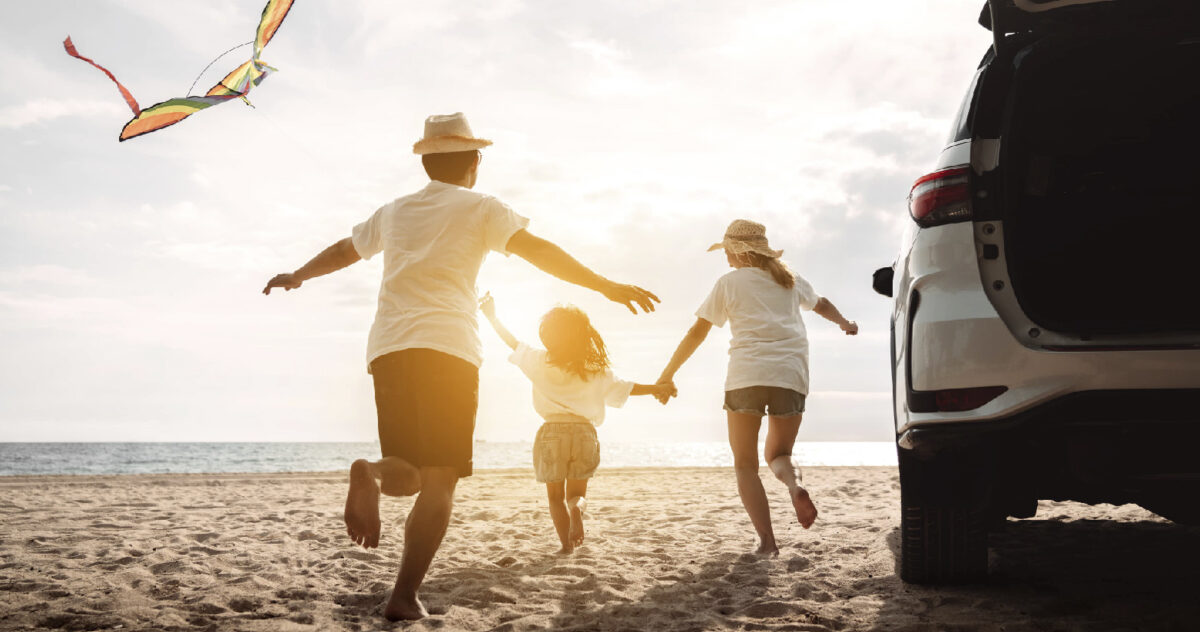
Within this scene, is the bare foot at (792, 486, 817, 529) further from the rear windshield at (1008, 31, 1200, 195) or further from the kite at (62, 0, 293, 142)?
the kite at (62, 0, 293, 142)

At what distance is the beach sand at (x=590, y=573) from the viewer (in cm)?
356

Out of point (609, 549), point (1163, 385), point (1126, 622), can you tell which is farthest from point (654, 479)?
point (1163, 385)

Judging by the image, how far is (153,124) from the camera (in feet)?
17.9

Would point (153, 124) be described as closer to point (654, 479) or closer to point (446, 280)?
point (446, 280)

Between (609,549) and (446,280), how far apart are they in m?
2.66

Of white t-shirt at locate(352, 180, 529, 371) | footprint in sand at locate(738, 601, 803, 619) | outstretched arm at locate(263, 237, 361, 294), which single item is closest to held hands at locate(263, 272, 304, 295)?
outstretched arm at locate(263, 237, 361, 294)

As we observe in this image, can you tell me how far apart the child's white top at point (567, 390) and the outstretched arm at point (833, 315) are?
1.40 metres

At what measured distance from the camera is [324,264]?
13.0ft

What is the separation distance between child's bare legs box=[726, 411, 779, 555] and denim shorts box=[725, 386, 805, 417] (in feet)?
0.18

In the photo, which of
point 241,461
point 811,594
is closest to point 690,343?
point 811,594

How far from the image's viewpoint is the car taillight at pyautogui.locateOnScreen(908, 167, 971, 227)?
288 cm

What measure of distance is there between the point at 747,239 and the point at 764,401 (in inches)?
40.5

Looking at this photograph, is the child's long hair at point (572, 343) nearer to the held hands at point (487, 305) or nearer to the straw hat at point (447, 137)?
the held hands at point (487, 305)

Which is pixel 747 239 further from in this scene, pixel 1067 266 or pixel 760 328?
pixel 1067 266
